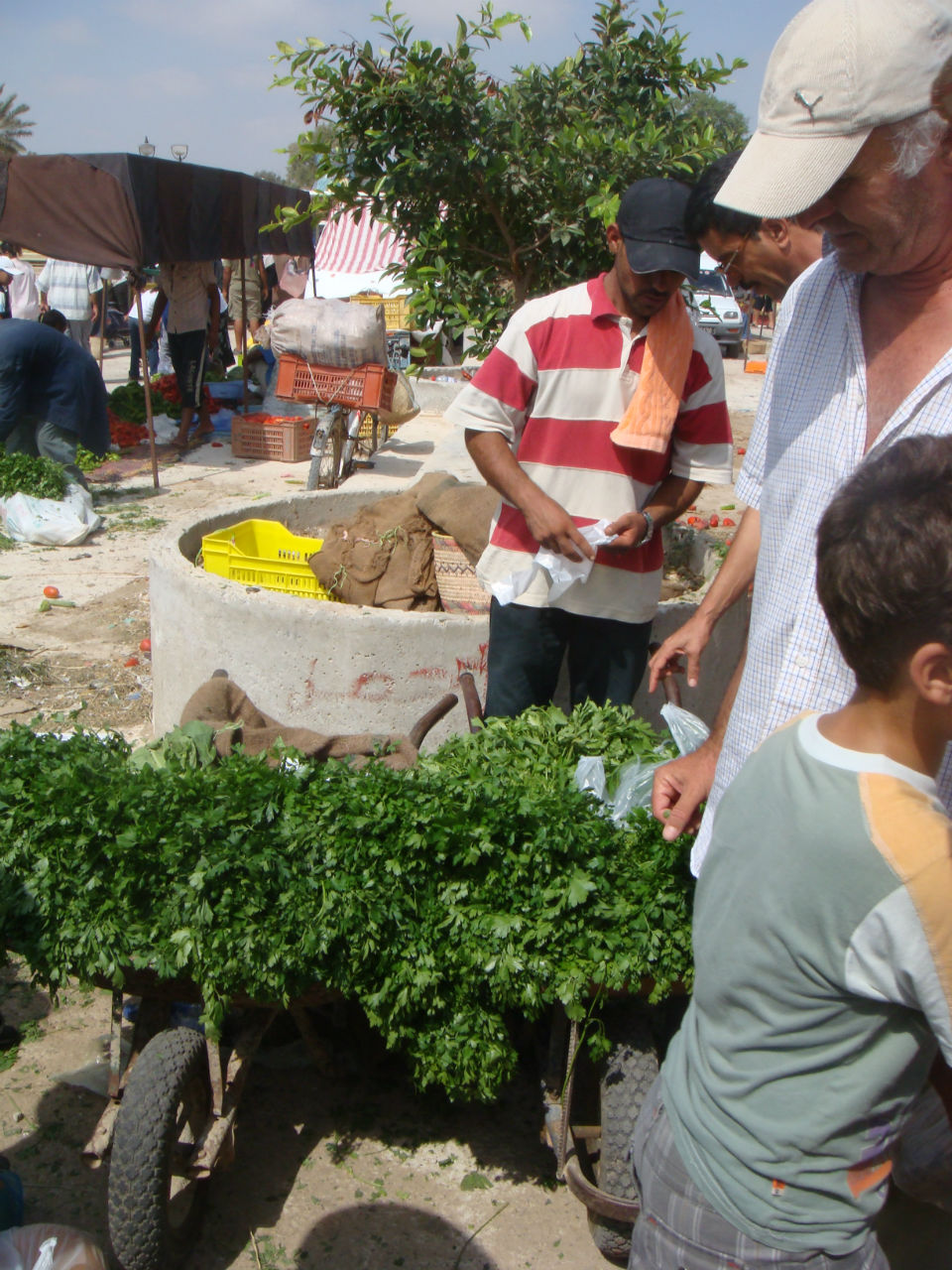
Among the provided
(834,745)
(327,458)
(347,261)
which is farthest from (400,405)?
(347,261)

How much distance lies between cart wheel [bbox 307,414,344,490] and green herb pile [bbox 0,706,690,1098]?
7432mm

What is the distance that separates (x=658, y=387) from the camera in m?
3.31

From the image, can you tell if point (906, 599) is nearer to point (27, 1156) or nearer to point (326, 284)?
point (27, 1156)

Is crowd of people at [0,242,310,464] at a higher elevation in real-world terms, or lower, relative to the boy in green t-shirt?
lower

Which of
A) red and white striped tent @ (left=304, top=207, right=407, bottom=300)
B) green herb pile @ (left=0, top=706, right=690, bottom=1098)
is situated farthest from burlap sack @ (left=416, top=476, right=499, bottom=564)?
red and white striped tent @ (left=304, top=207, right=407, bottom=300)

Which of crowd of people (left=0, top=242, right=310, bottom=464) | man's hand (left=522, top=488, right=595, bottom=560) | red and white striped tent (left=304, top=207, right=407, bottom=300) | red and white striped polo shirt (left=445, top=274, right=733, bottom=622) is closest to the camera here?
man's hand (left=522, top=488, right=595, bottom=560)

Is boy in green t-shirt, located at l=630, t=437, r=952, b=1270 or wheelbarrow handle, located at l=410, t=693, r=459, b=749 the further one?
wheelbarrow handle, located at l=410, t=693, r=459, b=749

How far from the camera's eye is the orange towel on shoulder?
3.30 m

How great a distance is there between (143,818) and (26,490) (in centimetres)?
705

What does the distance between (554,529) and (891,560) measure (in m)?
1.90

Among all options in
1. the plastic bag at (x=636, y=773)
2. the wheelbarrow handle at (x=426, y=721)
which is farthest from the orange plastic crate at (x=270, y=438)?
the plastic bag at (x=636, y=773)

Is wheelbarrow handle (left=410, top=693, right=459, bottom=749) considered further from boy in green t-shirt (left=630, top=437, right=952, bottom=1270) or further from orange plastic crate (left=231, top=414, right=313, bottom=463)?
orange plastic crate (left=231, top=414, right=313, bottom=463)

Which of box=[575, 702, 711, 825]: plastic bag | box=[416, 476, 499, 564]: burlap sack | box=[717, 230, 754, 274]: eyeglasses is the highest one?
box=[717, 230, 754, 274]: eyeglasses

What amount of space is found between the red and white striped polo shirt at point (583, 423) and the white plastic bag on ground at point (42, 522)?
6031mm
